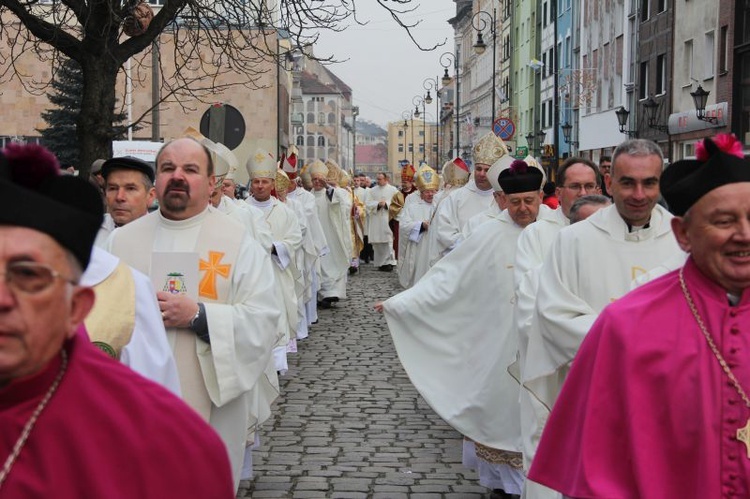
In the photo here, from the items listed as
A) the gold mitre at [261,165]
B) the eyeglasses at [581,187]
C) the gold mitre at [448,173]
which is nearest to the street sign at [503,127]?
the gold mitre at [448,173]

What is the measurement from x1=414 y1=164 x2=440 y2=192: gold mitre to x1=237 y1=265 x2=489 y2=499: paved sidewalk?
6.26 metres

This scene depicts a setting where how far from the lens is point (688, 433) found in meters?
3.56

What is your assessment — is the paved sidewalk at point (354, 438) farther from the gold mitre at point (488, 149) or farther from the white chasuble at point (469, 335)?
the gold mitre at point (488, 149)

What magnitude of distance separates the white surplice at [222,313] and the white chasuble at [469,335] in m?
2.02

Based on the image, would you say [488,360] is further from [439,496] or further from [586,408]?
[586,408]

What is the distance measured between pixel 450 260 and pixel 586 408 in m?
4.72

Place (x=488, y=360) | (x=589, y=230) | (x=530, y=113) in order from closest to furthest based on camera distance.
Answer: (x=589, y=230)
(x=488, y=360)
(x=530, y=113)

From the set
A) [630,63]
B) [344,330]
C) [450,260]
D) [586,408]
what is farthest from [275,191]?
[630,63]

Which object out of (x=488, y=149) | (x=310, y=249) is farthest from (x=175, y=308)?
(x=310, y=249)

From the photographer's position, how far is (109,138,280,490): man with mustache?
232 inches

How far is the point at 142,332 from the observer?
4.52m

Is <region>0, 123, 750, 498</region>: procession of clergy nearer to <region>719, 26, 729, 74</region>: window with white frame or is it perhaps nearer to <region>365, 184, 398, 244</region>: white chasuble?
<region>365, 184, 398, 244</region>: white chasuble

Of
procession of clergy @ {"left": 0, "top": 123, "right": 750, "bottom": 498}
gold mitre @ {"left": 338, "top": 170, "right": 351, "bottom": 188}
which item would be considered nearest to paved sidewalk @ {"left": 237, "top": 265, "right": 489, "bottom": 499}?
procession of clergy @ {"left": 0, "top": 123, "right": 750, "bottom": 498}

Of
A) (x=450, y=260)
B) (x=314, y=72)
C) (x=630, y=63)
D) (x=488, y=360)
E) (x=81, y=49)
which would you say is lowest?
(x=488, y=360)
